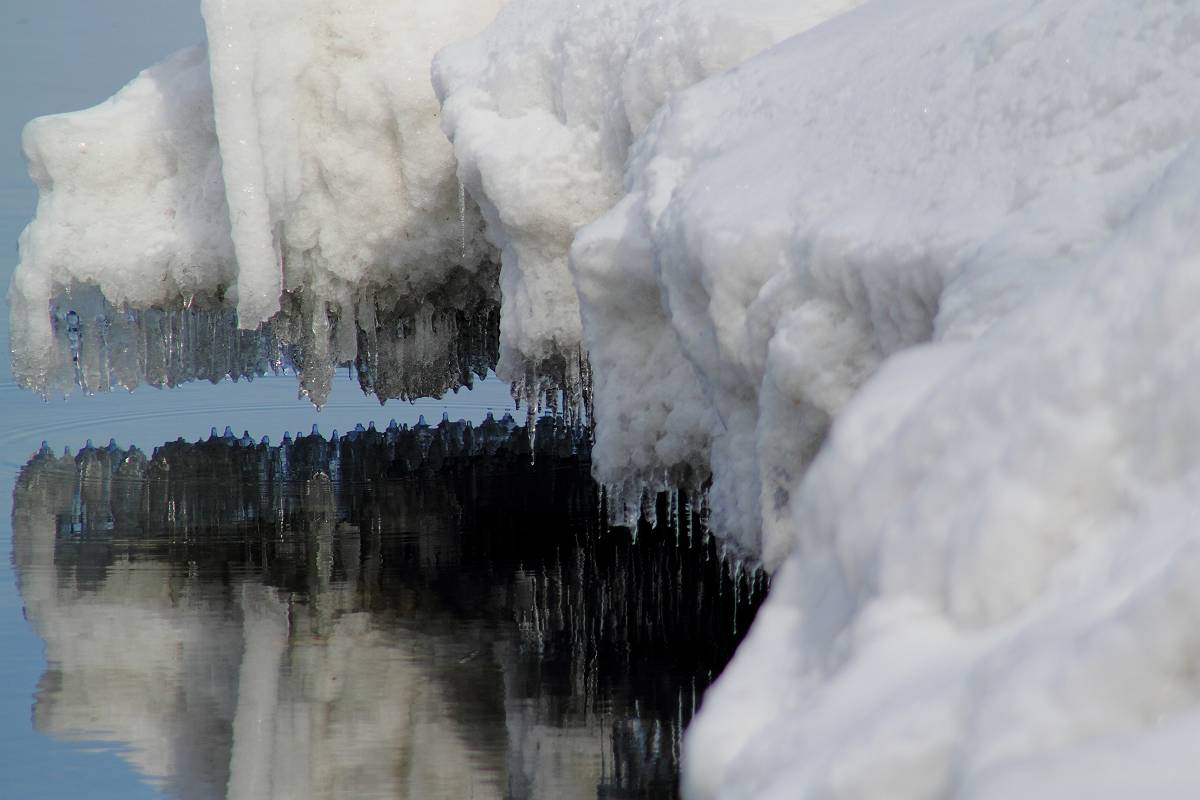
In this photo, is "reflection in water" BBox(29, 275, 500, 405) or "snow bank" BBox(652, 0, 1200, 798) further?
"reflection in water" BBox(29, 275, 500, 405)

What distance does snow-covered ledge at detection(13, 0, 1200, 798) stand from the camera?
192 cm

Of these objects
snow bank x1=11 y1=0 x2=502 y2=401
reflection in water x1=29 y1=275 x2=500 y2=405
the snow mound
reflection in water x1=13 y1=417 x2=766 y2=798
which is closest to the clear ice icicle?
snow bank x1=11 y1=0 x2=502 y2=401

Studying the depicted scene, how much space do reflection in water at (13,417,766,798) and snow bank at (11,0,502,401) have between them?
1247mm

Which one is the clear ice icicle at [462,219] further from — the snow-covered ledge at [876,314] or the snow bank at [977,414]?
the snow bank at [977,414]

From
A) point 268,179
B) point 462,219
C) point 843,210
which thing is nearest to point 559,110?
point 462,219

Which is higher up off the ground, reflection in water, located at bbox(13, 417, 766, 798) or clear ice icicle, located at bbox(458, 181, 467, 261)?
clear ice icicle, located at bbox(458, 181, 467, 261)

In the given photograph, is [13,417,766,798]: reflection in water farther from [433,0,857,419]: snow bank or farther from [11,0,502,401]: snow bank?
Answer: [11,0,502,401]: snow bank

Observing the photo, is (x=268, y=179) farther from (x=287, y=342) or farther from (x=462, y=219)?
(x=287, y=342)

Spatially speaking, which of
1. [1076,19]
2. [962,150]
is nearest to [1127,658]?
[962,150]

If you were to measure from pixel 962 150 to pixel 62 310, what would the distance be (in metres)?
7.76

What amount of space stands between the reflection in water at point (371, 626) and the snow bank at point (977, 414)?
3.61ft

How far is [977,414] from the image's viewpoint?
2.27m

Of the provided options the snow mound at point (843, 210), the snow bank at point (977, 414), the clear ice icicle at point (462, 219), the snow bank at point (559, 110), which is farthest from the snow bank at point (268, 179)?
the snow bank at point (977, 414)

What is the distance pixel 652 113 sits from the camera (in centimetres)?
657
